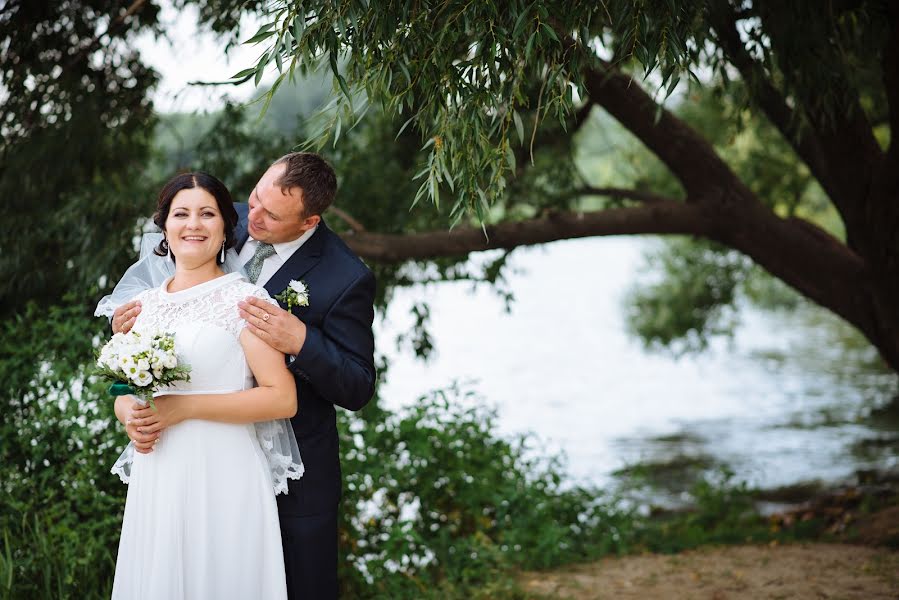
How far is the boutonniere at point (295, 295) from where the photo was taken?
9.12 feet

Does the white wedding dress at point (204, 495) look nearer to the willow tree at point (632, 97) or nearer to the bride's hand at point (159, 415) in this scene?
the bride's hand at point (159, 415)

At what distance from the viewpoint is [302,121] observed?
6637 millimetres

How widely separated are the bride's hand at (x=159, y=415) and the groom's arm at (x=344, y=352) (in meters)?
0.32

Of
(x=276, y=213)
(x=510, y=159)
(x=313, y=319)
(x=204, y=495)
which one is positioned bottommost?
(x=204, y=495)

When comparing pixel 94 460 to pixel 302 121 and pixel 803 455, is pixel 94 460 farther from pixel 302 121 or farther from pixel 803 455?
pixel 803 455

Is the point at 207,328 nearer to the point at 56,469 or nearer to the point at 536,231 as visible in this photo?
the point at 56,469

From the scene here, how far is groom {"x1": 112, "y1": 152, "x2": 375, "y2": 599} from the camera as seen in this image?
113 inches

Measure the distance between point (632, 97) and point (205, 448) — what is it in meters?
4.00

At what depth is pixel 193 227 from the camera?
2.72 meters

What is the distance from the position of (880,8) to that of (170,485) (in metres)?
4.55

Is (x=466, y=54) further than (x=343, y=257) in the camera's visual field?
Yes

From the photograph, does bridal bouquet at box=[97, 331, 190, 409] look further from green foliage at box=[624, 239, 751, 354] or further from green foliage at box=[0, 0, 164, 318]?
green foliage at box=[624, 239, 751, 354]

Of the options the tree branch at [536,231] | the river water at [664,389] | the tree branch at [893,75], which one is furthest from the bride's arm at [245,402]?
the tree branch at [893,75]

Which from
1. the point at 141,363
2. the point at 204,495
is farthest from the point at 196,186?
the point at 204,495
